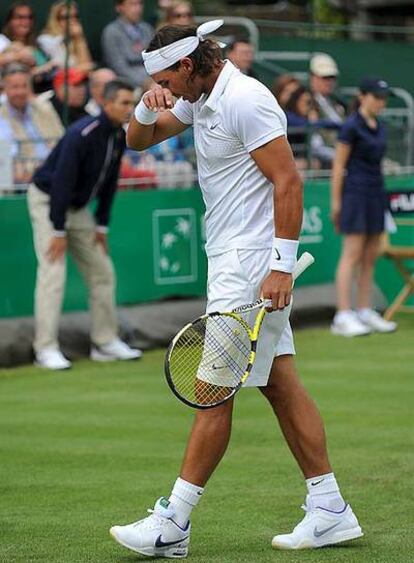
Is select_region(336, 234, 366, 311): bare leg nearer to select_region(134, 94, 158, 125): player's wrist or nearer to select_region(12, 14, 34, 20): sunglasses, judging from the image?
select_region(12, 14, 34, 20): sunglasses

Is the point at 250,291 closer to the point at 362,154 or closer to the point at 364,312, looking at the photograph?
the point at 362,154

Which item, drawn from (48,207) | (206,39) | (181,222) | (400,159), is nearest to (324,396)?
(48,207)

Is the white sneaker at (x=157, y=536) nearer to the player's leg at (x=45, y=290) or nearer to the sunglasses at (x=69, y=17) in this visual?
the player's leg at (x=45, y=290)

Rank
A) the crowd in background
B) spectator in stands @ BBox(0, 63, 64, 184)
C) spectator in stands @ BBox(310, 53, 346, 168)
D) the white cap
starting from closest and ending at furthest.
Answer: spectator in stands @ BBox(0, 63, 64, 184) → the crowd in background → spectator in stands @ BBox(310, 53, 346, 168) → the white cap

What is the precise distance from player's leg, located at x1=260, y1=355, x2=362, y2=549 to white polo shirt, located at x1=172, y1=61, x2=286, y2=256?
1.75 feet

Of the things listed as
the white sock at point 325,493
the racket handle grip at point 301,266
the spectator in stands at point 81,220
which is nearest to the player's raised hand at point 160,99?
the racket handle grip at point 301,266

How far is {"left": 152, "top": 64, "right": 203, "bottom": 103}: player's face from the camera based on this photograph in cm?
539

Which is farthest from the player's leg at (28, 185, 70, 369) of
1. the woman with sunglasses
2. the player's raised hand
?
the player's raised hand

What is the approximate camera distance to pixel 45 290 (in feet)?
35.9

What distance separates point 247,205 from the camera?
543 centimetres

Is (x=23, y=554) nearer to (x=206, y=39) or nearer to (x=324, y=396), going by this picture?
(x=206, y=39)

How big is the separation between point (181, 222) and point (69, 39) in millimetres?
1925

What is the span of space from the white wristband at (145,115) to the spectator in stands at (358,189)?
6937mm

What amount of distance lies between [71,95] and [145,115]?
276 inches
